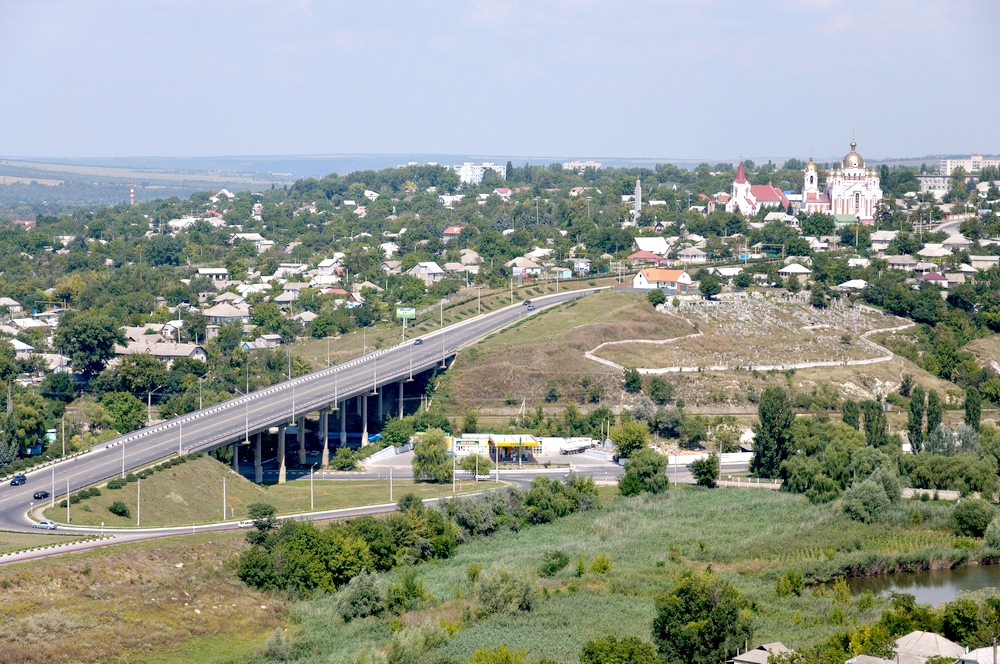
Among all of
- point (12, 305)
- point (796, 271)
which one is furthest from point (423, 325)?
point (12, 305)

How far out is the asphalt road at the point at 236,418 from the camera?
5312cm

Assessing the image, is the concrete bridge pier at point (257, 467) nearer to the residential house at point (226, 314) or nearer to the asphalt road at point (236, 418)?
the asphalt road at point (236, 418)

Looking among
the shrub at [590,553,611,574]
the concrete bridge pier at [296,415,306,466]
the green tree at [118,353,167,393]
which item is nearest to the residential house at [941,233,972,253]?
the concrete bridge pier at [296,415,306,466]

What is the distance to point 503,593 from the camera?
41750 millimetres

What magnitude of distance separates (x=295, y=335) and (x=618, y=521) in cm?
4330

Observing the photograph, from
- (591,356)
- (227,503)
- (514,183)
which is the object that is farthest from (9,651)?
(514,183)

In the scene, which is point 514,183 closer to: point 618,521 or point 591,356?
point 591,356

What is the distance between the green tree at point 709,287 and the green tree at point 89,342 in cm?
3839

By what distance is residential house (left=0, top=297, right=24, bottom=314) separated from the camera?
103m

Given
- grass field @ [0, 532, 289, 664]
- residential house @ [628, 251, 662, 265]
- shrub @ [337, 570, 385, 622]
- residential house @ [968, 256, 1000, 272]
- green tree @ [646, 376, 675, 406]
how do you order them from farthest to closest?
residential house @ [628, 251, 662, 265], residential house @ [968, 256, 1000, 272], green tree @ [646, 376, 675, 406], shrub @ [337, 570, 385, 622], grass field @ [0, 532, 289, 664]

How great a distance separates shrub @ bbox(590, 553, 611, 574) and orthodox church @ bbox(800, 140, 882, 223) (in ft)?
288

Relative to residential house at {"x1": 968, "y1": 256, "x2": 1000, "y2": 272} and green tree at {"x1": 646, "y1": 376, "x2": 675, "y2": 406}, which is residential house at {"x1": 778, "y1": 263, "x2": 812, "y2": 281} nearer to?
residential house at {"x1": 968, "y1": 256, "x2": 1000, "y2": 272}

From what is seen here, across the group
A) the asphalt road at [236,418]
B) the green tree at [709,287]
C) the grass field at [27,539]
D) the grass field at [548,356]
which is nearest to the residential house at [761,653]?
the grass field at [27,539]

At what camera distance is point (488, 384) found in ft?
255
